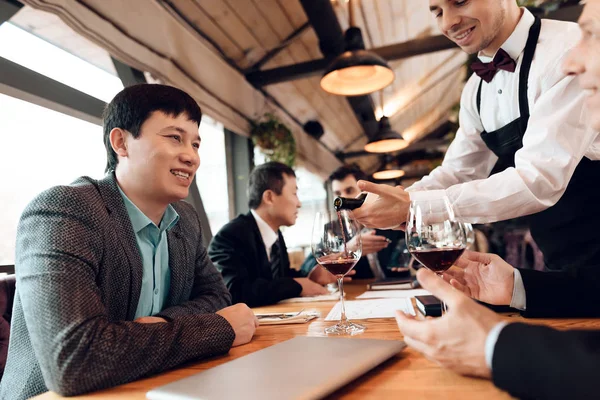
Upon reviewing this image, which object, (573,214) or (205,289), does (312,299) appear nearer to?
(205,289)

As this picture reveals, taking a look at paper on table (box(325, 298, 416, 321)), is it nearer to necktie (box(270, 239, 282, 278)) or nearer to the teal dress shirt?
the teal dress shirt

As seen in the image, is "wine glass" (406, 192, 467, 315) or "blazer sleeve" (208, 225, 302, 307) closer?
"wine glass" (406, 192, 467, 315)

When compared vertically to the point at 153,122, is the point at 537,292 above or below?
below

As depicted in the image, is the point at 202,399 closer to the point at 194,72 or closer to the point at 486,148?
the point at 486,148

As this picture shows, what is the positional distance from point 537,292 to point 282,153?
11.9 ft

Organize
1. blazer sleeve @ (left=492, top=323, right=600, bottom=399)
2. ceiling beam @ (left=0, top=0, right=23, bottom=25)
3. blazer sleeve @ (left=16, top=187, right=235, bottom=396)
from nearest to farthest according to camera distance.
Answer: blazer sleeve @ (left=492, top=323, right=600, bottom=399), blazer sleeve @ (left=16, top=187, right=235, bottom=396), ceiling beam @ (left=0, top=0, right=23, bottom=25)

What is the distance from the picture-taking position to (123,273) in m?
1.01

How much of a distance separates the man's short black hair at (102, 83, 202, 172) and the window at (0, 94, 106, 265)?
76cm

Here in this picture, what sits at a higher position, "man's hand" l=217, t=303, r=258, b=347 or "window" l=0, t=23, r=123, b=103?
"window" l=0, t=23, r=123, b=103

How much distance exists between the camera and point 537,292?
93 cm

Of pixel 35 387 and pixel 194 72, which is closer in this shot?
pixel 35 387

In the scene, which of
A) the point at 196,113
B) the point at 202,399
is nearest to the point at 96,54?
the point at 196,113

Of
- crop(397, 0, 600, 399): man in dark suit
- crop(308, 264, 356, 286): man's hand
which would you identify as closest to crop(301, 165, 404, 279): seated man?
crop(308, 264, 356, 286): man's hand

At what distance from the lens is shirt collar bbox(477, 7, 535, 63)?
1.39 metres
